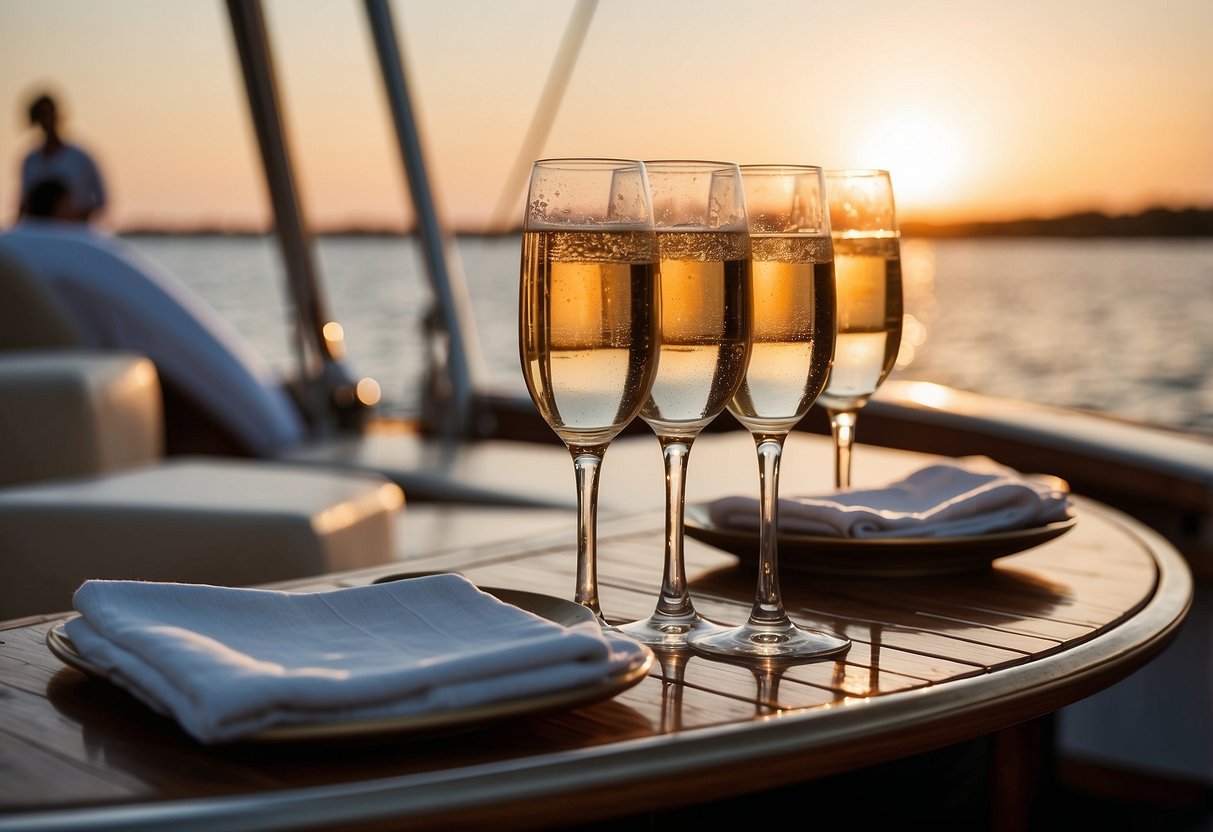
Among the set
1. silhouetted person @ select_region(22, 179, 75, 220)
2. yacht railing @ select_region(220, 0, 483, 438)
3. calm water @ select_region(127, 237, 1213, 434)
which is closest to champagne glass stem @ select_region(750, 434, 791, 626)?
calm water @ select_region(127, 237, 1213, 434)

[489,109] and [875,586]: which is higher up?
[489,109]

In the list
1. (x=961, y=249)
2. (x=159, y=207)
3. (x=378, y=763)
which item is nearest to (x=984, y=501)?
(x=378, y=763)

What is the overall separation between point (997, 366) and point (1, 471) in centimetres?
236

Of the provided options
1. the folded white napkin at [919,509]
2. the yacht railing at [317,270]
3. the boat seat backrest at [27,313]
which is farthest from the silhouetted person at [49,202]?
the folded white napkin at [919,509]

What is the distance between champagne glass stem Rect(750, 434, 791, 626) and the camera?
898 mm

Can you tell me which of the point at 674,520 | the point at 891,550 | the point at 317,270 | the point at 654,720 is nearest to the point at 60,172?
the point at 317,270

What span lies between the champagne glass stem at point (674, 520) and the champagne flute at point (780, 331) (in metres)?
0.04

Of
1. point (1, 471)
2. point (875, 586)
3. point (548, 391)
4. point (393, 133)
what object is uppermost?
point (393, 133)

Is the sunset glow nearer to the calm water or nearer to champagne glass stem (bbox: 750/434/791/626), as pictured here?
the calm water

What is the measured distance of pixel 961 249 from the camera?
3.64m

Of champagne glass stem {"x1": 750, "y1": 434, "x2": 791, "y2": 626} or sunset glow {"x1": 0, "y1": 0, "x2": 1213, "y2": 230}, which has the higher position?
sunset glow {"x1": 0, "y1": 0, "x2": 1213, "y2": 230}

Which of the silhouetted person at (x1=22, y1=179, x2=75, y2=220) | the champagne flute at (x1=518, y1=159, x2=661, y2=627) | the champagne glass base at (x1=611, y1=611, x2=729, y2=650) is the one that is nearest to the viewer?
the champagne flute at (x1=518, y1=159, x2=661, y2=627)

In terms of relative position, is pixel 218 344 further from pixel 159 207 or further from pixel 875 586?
pixel 875 586

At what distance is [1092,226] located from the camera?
3535 mm
